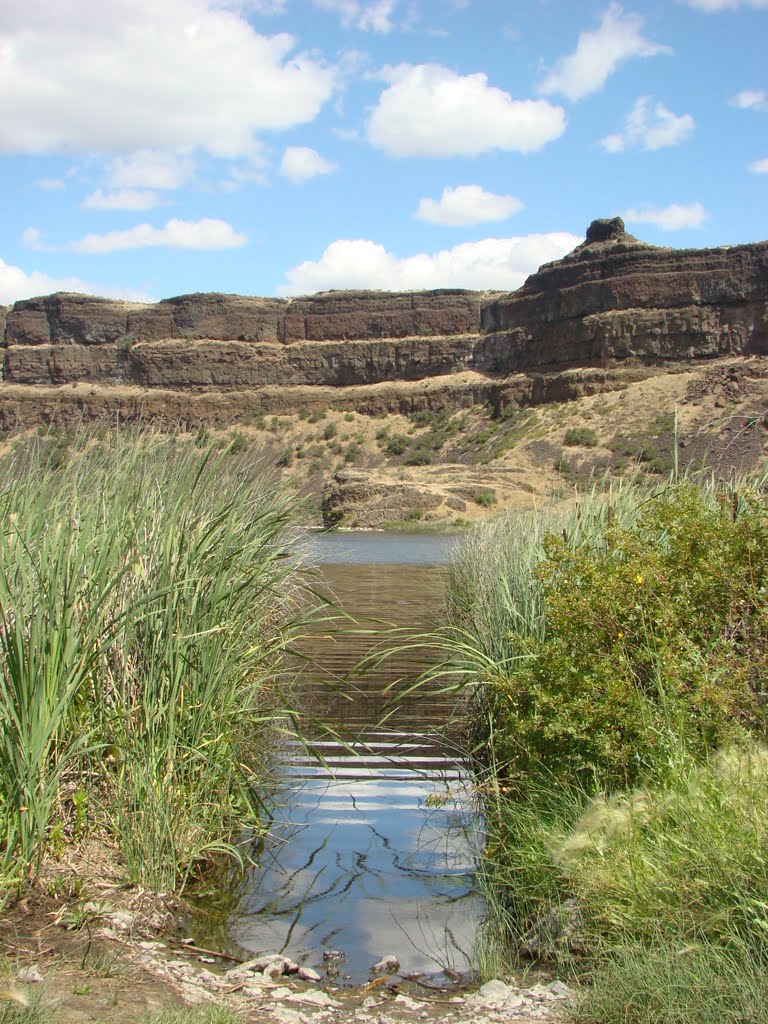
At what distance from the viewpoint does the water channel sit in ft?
17.4

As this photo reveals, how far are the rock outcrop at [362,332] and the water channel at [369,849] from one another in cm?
6756

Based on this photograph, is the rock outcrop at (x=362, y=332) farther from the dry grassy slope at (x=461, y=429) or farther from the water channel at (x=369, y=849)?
the water channel at (x=369, y=849)

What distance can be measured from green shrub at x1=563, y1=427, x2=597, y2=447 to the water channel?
55.8 meters

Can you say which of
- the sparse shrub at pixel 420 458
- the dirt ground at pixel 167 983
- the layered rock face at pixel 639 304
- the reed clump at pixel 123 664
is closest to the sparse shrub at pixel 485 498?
the sparse shrub at pixel 420 458

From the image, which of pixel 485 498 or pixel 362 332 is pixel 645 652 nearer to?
pixel 485 498

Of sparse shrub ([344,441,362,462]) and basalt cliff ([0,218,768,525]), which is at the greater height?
basalt cliff ([0,218,768,525])

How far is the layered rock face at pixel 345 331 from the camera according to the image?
254 feet

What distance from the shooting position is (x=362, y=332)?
9669 cm

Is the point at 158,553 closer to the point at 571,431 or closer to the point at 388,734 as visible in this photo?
the point at 388,734

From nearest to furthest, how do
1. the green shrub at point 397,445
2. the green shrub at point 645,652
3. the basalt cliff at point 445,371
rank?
the green shrub at point 645,652 → the basalt cliff at point 445,371 → the green shrub at point 397,445

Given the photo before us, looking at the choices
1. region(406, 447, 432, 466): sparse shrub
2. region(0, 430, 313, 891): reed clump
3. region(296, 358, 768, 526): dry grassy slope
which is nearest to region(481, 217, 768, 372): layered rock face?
region(296, 358, 768, 526): dry grassy slope

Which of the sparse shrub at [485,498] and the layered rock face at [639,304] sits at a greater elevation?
the layered rock face at [639,304]

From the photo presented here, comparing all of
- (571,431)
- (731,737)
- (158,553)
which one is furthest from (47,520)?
(571,431)

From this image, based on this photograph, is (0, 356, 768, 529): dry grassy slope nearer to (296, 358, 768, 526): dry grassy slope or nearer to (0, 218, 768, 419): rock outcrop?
(296, 358, 768, 526): dry grassy slope
